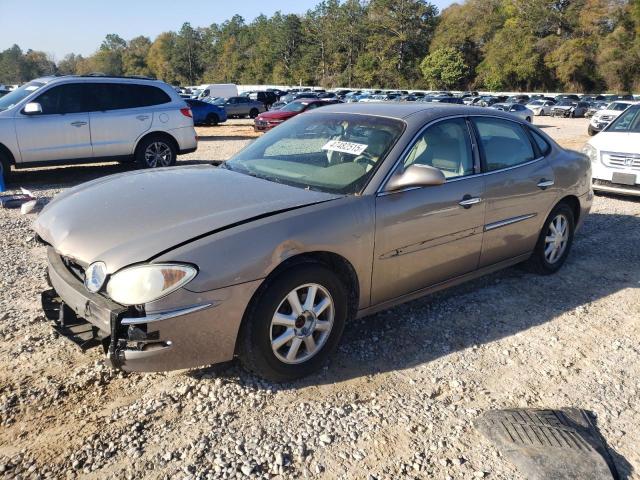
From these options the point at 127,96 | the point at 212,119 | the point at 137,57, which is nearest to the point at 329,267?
the point at 127,96

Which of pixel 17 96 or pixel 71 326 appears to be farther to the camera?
pixel 17 96

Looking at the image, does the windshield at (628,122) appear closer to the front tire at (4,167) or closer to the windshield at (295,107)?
the front tire at (4,167)

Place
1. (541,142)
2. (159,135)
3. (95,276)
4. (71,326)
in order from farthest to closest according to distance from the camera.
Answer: (159,135)
(541,142)
(71,326)
(95,276)

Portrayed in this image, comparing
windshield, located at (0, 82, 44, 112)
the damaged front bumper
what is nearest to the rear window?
windshield, located at (0, 82, 44, 112)

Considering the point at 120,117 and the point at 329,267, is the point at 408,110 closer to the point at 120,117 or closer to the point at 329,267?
the point at 329,267

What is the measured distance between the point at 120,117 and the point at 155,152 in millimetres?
906

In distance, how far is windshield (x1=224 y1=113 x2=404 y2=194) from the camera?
11.5 ft

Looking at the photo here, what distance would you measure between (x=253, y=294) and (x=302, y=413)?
27.8 inches

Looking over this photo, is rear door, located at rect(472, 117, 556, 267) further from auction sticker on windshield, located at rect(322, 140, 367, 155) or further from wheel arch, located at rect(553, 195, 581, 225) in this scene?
auction sticker on windshield, located at rect(322, 140, 367, 155)

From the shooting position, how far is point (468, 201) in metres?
3.88

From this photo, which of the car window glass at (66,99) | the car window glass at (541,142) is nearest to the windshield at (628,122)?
the car window glass at (541,142)

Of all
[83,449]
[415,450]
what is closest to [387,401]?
[415,450]

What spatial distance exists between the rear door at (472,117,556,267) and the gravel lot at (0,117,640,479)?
1.74 feet

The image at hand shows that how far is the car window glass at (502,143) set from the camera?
13.8ft
